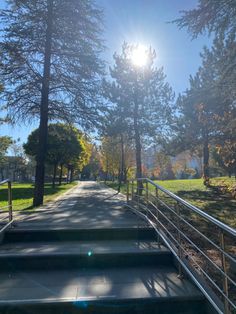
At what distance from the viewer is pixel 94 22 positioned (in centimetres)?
1264

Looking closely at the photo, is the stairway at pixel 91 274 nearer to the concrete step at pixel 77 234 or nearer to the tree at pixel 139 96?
the concrete step at pixel 77 234

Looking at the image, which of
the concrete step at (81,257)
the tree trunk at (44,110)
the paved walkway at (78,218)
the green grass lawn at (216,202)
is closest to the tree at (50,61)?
the tree trunk at (44,110)

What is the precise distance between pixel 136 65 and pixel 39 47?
10282mm

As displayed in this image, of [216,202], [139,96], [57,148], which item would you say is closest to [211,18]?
[216,202]

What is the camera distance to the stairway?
347cm

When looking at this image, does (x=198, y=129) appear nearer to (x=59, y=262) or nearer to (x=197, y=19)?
(x=197, y=19)

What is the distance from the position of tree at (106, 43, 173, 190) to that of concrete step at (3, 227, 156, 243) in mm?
14877

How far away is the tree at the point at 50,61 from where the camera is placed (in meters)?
11.7

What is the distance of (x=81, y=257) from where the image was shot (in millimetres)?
4520

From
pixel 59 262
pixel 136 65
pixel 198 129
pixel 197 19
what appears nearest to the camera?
pixel 59 262

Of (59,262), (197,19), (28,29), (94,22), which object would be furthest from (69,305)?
(94,22)

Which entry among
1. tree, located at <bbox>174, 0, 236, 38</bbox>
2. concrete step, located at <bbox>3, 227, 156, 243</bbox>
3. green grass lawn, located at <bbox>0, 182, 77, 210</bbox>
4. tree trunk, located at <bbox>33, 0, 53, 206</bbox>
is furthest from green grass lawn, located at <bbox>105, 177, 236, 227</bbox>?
green grass lawn, located at <bbox>0, 182, 77, 210</bbox>

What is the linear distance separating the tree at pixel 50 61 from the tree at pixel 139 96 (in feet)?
26.8

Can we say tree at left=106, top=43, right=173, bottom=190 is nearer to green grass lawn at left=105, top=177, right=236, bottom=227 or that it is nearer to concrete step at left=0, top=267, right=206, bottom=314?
green grass lawn at left=105, top=177, right=236, bottom=227
